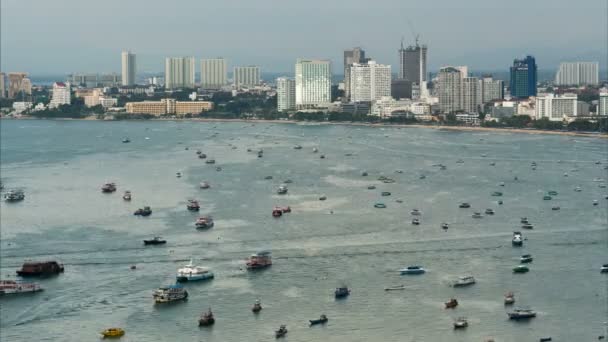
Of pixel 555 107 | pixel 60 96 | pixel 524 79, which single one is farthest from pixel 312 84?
pixel 555 107

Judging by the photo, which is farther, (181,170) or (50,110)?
(50,110)

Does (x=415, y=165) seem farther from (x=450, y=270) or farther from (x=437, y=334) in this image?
(x=437, y=334)

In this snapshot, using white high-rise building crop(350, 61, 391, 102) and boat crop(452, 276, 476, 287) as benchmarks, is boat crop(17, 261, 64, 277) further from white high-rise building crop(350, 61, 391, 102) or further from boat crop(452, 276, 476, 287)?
white high-rise building crop(350, 61, 391, 102)

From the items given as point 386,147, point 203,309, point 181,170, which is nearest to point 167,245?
point 203,309

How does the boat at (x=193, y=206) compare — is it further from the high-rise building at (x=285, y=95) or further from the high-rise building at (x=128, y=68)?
the high-rise building at (x=128, y=68)

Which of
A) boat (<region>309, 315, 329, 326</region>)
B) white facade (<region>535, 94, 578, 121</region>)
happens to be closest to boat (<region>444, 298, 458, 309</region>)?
boat (<region>309, 315, 329, 326</region>)

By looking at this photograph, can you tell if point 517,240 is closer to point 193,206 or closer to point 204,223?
point 204,223

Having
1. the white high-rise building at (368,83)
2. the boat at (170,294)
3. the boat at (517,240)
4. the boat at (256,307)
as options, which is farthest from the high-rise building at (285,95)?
the boat at (256,307)
